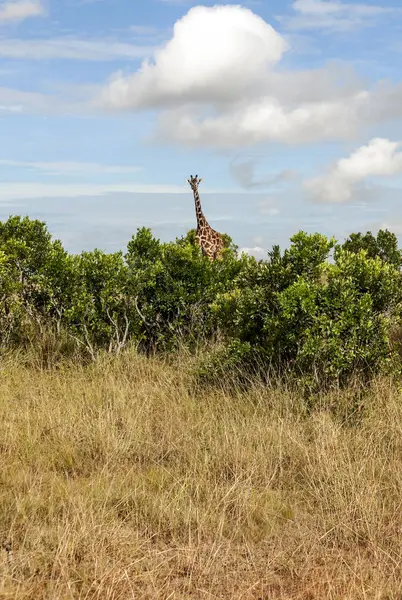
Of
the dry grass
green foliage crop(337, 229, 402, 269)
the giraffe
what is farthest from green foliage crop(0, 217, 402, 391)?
the giraffe

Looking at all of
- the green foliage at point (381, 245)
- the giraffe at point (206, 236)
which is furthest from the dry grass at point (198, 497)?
the giraffe at point (206, 236)

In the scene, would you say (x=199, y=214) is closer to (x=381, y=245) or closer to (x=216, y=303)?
(x=381, y=245)

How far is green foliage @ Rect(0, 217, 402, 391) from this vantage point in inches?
302

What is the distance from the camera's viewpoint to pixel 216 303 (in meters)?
9.51

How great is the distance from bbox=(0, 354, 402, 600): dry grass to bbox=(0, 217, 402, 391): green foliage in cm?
64

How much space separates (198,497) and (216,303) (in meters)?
4.60

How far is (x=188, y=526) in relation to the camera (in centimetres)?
482

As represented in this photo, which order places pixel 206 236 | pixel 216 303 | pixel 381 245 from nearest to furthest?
pixel 216 303, pixel 381 245, pixel 206 236

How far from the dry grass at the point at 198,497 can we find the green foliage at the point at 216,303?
64 cm

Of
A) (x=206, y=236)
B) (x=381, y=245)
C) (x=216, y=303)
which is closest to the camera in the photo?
(x=216, y=303)

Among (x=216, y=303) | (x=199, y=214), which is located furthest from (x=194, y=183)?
(x=216, y=303)

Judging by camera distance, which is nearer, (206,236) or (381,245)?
(381,245)

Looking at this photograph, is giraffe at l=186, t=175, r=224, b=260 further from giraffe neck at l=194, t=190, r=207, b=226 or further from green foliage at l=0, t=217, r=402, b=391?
green foliage at l=0, t=217, r=402, b=391

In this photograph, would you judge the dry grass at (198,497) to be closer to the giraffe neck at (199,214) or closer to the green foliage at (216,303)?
the green foliage at (216,303)
